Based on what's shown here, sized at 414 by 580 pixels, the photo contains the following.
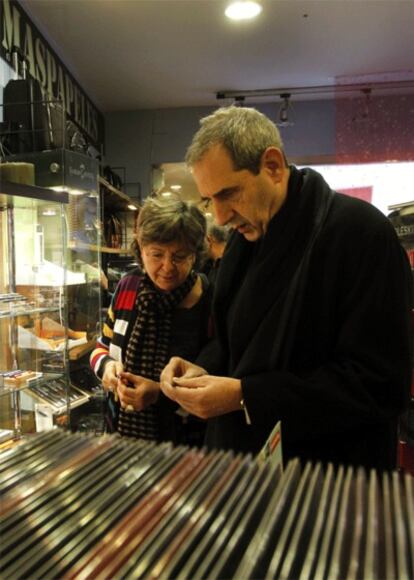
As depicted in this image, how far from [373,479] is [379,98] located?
15.9 feet

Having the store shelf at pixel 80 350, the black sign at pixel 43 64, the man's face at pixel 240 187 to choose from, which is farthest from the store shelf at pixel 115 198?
the man's face at pixel 240 187

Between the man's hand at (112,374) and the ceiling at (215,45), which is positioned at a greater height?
the ceiling at (215,45)

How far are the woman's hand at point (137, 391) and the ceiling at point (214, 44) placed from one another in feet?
8.26

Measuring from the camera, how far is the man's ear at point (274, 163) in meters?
0.96

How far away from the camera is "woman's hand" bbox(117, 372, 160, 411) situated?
1226mm

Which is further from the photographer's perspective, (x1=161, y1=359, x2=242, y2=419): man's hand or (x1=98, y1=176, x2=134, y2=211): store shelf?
(x1=98, y1=176, x2=134, y2=211): store shelf

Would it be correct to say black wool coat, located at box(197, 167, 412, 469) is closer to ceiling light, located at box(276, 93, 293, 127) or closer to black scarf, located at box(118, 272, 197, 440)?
black scarf, located at box(118, 272, 197, 440)

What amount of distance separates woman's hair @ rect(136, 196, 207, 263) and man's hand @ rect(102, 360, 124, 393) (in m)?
0.38

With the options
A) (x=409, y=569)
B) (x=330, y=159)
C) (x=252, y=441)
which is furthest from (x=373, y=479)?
(x=330, y=159)

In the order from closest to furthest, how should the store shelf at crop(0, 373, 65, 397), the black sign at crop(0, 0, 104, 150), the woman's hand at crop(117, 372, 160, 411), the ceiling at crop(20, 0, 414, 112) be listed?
the woman's hand at crop(117, 372, 160, 411)
the store shelf at crop(0, 373, 65, 397)
the black sign at crop(0, 0, 104, 150)
the ceiling at crop(20, 0, 414, 112)

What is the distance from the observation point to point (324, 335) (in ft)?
2.91

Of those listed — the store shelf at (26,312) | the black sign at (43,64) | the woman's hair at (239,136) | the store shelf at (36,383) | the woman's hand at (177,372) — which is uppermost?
the black sign at (43,64)

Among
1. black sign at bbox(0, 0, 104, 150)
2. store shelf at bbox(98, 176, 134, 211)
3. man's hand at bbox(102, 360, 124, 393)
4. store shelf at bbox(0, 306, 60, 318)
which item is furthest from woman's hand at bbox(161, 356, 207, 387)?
store shelf at bbox(98, 176, 134, 211)

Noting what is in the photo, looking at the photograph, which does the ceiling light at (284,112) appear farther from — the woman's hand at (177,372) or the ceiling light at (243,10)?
the woman's hand at (177,372)
